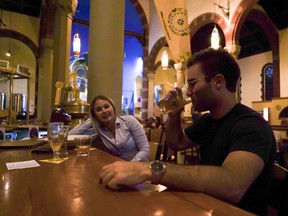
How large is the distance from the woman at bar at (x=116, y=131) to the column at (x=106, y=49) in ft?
1.94

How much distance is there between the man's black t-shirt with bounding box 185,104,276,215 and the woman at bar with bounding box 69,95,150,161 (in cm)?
106

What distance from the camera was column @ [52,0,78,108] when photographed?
493 cm

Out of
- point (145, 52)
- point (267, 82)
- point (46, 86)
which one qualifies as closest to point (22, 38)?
point (46, 86)

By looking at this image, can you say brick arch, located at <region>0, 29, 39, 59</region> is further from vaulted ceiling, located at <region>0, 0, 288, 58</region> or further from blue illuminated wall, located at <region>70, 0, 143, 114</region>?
blue illuminated wall, located at <region>70, 0, 143, 114</region>

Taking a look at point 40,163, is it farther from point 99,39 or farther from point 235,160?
point 99,39

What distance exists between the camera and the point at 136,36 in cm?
1224

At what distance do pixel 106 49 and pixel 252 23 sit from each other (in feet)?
35.7

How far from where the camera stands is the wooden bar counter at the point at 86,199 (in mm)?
574

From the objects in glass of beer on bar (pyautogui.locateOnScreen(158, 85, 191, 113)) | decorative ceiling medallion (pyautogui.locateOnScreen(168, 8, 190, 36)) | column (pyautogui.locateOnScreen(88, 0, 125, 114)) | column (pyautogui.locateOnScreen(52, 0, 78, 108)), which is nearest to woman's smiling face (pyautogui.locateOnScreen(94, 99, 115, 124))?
column (pyautogui.locateOnScreen(88, 0, 125, 114))

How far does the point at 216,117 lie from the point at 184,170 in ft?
1.59

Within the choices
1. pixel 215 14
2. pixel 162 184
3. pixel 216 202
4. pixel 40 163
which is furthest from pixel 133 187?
pixel 215 14

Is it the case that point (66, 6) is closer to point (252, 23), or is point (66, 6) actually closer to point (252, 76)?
point (252, 23)

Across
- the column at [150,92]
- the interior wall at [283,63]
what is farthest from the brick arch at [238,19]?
the column at [150,92]

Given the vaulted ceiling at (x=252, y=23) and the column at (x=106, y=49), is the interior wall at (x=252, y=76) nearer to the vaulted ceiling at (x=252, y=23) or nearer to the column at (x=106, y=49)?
the vaulted ceiling at (x=252, y=23)
